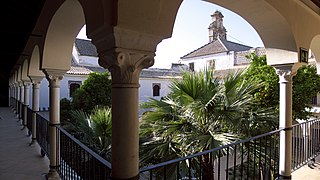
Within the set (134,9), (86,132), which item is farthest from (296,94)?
(134,9)

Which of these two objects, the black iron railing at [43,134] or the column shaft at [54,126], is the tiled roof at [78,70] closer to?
the black iron railing at [43,134]

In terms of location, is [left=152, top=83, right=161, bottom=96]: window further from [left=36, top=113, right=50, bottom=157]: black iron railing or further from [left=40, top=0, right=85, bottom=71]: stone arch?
[left=40, top=0, right=85, bottom=71]: stone arch

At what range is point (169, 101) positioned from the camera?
13.9ft

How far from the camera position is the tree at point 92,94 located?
39.4 ft

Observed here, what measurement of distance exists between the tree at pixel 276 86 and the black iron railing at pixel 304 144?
0.92m

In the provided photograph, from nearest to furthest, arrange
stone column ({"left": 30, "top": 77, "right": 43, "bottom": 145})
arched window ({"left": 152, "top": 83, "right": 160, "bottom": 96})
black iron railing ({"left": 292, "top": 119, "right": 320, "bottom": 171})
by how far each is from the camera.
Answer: black iron railing ({"left": 292, "top": 119, "right": 320, "bottom": 171}) → stone column ({"left": 30, "top": 77, "right": 43, "bottom": 145}) → arched window ({"left": 152, "top": 83, "right": 160, "bottom": 96})

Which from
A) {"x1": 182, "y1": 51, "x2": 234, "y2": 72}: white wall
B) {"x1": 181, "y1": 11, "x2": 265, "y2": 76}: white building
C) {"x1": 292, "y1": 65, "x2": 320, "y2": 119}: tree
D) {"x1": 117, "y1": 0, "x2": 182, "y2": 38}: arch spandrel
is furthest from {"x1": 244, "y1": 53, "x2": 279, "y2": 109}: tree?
{"x1": 182, "y1": 51, "x2": 234, "y2": 72}: white wall

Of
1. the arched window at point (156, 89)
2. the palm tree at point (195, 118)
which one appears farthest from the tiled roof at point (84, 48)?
the palm tree at point (195, 118)

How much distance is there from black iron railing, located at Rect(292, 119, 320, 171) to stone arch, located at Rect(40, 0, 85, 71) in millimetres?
3405

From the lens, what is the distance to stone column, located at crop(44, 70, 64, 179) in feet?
11.4

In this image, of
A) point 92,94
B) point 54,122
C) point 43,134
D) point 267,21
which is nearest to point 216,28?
point 92,94

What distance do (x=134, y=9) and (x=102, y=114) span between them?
3.73m

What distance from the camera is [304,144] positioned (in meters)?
4.22

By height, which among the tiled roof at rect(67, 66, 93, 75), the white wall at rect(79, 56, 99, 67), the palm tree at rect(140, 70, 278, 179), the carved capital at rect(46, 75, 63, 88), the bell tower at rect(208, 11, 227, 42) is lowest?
the palm tree at rect(140, 70, 278, 179)
